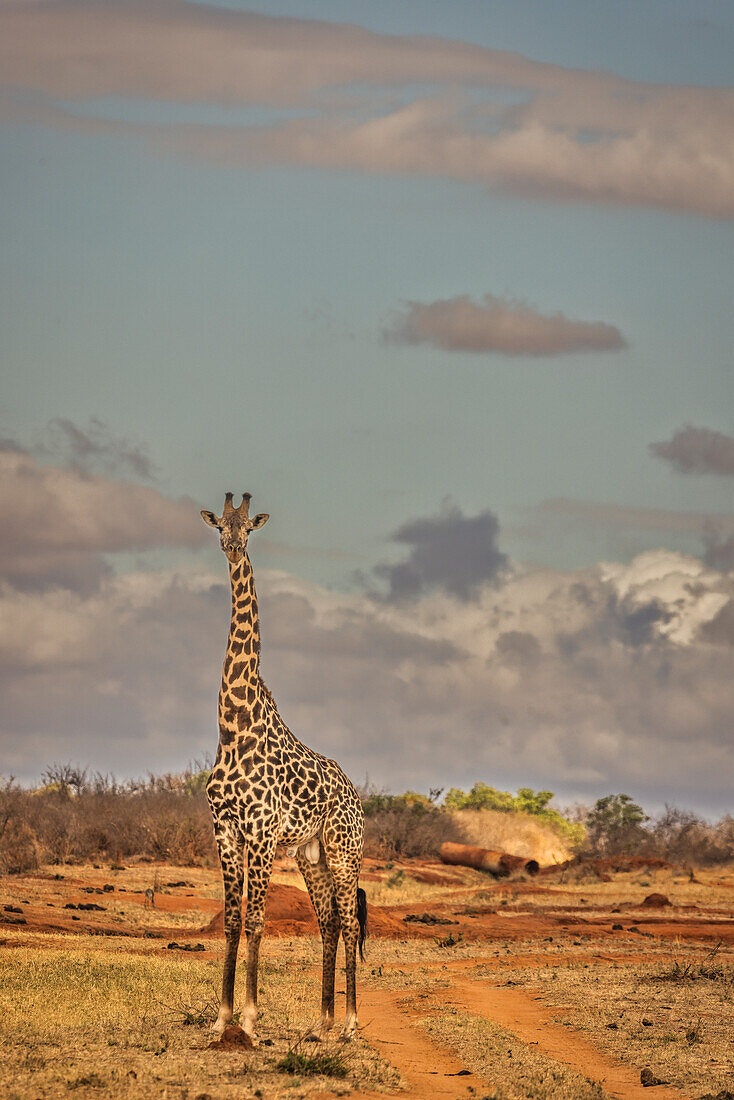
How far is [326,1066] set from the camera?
34.9ft

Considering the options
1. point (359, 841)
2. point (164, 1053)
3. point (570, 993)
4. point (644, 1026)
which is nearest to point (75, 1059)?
point (164, 1053)

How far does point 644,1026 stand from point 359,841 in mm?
4234

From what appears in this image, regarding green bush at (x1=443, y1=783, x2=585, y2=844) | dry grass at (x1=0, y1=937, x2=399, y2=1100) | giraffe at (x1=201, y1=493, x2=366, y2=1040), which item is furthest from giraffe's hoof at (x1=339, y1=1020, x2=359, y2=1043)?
green bush at (x1=443, y1=783, x2=585, y2=844)

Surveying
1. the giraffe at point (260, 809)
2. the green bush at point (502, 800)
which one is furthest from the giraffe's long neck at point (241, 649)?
the green bush at point (502, 800)

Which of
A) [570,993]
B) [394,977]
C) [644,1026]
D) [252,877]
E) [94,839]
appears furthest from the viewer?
[94,839]

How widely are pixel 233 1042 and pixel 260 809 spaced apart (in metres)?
2.04

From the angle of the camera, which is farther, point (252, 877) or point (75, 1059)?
point (252, 877)

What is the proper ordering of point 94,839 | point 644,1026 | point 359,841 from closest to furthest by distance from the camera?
1. point 359,841
2. point 644,1026
3. point 94,839

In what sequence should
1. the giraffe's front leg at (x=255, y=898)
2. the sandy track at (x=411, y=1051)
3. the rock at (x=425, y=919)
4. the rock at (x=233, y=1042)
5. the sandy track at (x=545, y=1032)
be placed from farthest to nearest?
1. the rock at (x=425, y=919)
2. the giraffe's front leg at (x=255, y=898)
3. the sandy track at (x=545, y=1032)
4. the rock at (x=233, y=1042)
5. the sandy track at (x=411, y=1051)

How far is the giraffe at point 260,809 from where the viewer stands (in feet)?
38.5

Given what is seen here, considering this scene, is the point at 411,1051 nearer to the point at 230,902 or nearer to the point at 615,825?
the point at 230,902

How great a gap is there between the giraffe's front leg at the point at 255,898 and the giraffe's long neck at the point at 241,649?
1226 millimetres

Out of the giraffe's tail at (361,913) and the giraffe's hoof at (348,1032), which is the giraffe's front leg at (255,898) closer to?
the giraffe's hoof at (348,1032)

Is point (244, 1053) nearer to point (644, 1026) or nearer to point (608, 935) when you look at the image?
point (644, 1026)
